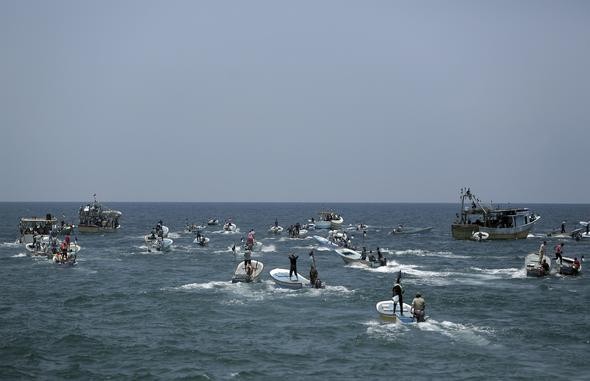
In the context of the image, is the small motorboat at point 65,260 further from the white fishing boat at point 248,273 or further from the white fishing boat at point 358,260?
the white fishing boat at point 358,260

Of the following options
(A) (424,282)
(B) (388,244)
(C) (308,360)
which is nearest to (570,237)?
(B) (388,244)

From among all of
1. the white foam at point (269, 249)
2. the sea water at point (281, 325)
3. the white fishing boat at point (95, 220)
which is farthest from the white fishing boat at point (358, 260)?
the white fishing boat at point (95, 220)

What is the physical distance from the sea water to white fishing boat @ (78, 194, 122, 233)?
43.9 m

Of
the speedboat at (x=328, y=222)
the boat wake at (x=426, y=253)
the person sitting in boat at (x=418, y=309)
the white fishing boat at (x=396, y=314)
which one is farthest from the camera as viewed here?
the speedboat at (x=328, y=222)

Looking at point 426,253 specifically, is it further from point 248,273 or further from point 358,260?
point 248,273

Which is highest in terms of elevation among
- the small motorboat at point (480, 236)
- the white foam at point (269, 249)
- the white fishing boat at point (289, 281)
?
the small motorboat at point (480, 236)

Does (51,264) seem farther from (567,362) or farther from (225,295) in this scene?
(567,362)

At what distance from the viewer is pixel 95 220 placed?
10312 centimetres

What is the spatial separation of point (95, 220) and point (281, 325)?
7721 cm

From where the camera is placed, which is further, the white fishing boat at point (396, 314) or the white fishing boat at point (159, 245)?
the white fishing boat at point (159, 245)

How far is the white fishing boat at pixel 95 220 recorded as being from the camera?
102m

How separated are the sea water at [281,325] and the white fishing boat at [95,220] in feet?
144

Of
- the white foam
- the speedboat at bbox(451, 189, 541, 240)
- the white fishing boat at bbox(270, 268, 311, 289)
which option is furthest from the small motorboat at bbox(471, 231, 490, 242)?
the white fishing boat at bbox(270, 268, 311, 289)

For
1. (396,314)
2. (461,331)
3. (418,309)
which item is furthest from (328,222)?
(461,331)
